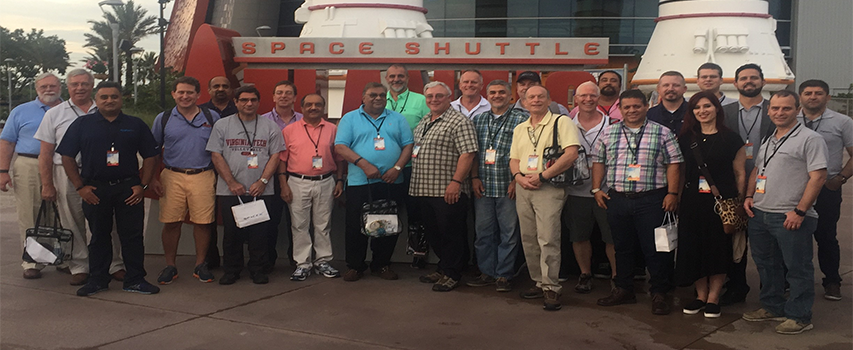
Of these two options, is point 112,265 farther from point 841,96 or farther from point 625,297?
point 841,96


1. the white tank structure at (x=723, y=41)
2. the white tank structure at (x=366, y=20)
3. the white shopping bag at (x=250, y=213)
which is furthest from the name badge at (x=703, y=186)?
the white tank structure at (x=723, y=41)

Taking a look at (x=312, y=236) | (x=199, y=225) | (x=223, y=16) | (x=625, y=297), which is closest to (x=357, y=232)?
(x=312, y=236)

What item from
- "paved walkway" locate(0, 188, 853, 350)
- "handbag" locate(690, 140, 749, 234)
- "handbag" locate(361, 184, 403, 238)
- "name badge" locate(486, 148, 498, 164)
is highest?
"name badge" locate(486, 148, 498, 164)

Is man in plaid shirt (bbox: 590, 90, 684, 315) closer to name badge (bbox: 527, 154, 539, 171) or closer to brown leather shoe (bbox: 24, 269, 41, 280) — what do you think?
name badge (bbox: 527, 154, 539, 171)

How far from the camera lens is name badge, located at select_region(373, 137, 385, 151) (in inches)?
249

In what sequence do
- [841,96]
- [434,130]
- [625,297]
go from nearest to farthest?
[625,297] → [434,130] → [841,96]

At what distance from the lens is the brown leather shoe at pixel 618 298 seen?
5.58m

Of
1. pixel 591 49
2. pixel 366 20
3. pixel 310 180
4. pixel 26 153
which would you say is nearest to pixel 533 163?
pixel 310 180

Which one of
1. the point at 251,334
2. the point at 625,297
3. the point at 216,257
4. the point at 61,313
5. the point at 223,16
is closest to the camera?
the point at 251,334

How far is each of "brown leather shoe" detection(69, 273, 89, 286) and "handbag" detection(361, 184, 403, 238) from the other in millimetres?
2403

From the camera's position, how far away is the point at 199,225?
6.41 meters

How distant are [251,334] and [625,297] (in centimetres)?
278

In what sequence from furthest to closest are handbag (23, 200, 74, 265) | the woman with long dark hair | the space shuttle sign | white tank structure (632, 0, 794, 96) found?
white tank structure (632, 0, 794, 96)
the space shuttle sign
handbag (23, 200, 74, 265)
the woman with long dark hair

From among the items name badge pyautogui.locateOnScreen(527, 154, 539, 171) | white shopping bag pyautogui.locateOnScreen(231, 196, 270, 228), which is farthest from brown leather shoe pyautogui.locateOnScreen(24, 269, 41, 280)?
name badge pyautogui.locateOnScreen(527, 154, 539, 171)
